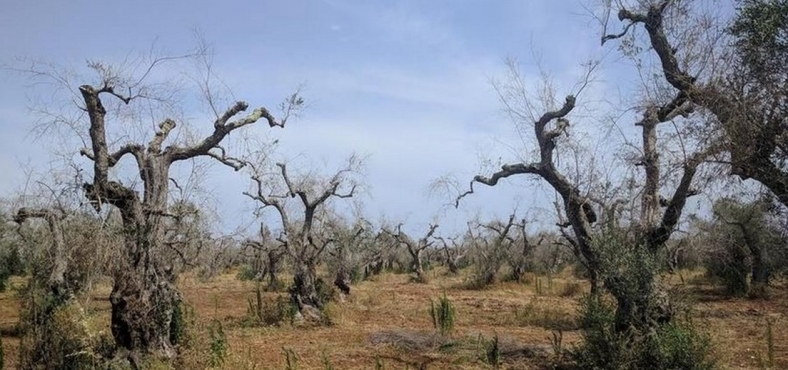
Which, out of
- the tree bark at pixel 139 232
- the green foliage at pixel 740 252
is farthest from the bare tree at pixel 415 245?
the tree bark at pixel 139 232

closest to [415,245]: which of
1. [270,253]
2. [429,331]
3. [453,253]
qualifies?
[453,253]

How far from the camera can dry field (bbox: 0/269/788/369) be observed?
11.6m

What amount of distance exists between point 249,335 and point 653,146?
32.3 feet

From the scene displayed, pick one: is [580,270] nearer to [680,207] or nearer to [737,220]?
[737,220]

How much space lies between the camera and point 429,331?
15.0 m

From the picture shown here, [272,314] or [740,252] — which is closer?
[272,314]

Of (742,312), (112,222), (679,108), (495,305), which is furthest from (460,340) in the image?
(742,312)

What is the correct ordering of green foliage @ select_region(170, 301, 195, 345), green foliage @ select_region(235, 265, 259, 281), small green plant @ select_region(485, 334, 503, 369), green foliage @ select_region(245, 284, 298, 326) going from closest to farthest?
green foliage @ select_region(170, 301, 195, 345) → small green plant @ select_region(485, 334, 503, 369) → green foliage @ select_region(245, 284, 298, 326) → green foliage @ select_region(235, 265, 259, 281)

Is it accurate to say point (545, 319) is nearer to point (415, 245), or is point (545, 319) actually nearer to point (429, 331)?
point (429, 331)

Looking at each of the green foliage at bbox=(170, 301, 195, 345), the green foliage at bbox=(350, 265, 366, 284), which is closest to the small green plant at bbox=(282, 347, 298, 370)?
the green foliage at bbox=(170, 301, 195, 345)

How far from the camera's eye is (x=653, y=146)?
11492 millimetres

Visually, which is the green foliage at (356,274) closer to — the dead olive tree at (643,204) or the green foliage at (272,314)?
the green foliage at (272,314)

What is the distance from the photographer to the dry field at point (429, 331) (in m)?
11.6

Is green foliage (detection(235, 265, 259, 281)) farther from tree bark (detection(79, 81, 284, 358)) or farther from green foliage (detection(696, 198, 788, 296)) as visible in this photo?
tree bark (detection(79, 81, 284, 358))
